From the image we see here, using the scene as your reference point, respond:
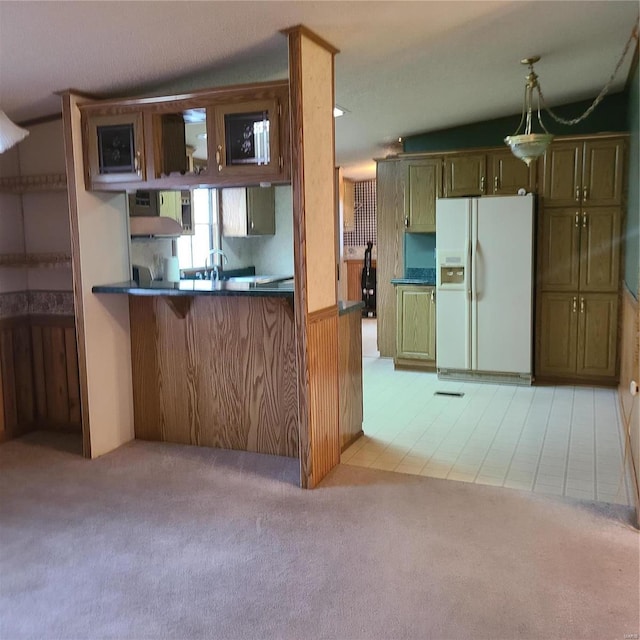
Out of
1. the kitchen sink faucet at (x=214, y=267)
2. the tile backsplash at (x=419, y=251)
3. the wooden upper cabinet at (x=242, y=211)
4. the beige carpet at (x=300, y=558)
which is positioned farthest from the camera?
the tile backsplash at (x=419, y=251)

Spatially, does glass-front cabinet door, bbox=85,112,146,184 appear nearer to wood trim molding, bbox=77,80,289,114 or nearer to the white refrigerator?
wood trim molding, bbox=77,80,289,114

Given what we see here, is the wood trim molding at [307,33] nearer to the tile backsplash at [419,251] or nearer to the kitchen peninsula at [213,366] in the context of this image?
the kitchen peninsula at [213,366]

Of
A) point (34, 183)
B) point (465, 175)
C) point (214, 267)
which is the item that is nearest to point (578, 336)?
point (465, 175)

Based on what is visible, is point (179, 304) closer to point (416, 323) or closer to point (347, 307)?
point (347, 307)

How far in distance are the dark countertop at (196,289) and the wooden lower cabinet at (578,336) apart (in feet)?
9.52

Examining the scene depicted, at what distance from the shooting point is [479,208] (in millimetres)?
5363

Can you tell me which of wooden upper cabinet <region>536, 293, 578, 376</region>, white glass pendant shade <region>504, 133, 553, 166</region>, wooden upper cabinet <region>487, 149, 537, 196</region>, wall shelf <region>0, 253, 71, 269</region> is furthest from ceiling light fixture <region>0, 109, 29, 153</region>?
wooden upper cabinet <region>536, 293, 578, 376</region>

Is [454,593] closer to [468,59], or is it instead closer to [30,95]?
[468,59]

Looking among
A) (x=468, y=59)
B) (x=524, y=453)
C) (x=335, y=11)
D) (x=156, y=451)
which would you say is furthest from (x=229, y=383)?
(x=468, y=59)

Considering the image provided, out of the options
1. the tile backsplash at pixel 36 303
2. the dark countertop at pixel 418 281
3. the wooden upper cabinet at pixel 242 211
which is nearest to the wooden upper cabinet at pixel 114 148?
the tile backsplash at pixel 36 303

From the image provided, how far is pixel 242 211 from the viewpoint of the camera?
243 inches

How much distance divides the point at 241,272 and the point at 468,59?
344 cm

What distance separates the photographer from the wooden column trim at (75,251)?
3.61 metres

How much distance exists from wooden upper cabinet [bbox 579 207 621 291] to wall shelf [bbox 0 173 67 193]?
410 centimetres
